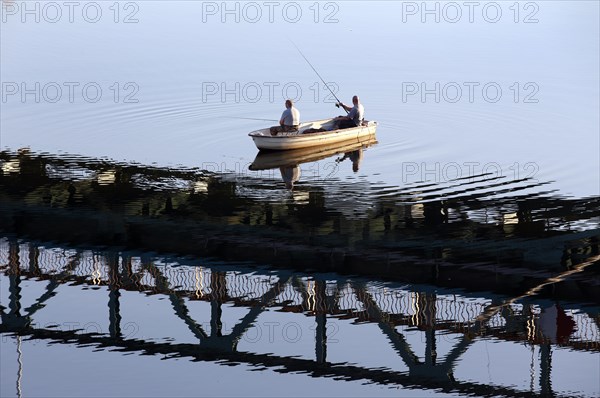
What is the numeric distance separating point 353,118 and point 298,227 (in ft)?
56.1

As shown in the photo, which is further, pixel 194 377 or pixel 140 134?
pixel 140 134

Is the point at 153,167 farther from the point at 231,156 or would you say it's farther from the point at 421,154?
the point at 421,154

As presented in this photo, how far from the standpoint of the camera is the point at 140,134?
55.9m

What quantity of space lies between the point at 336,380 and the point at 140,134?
2797 centimetres

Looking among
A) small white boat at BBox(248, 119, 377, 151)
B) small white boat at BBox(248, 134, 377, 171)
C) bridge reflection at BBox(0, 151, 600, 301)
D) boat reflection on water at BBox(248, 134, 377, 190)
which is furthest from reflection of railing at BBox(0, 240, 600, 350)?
small white boat at BBox(248, 119, 377, 151)

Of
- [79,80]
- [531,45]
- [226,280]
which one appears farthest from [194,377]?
[531,45]

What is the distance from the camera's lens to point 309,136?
53969mm

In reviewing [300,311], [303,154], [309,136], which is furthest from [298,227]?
[309,136]

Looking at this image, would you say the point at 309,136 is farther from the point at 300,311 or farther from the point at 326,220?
the point at 300,311

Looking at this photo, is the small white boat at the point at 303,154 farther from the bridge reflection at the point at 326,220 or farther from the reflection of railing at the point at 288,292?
the reflection of railing at the point at 288,292

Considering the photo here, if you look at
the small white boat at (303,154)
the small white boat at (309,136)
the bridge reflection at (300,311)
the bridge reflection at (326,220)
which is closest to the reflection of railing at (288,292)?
the bridge reflection at (300,311)

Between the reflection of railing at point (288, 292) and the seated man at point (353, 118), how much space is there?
65.9ft

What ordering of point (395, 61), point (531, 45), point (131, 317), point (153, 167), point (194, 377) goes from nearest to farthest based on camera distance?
point (194, 377) → point (131, 317) → point (153, 167) → point (395, 61) → point (531, 45)

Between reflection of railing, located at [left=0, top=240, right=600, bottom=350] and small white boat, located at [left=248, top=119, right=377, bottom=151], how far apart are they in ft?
51.8
